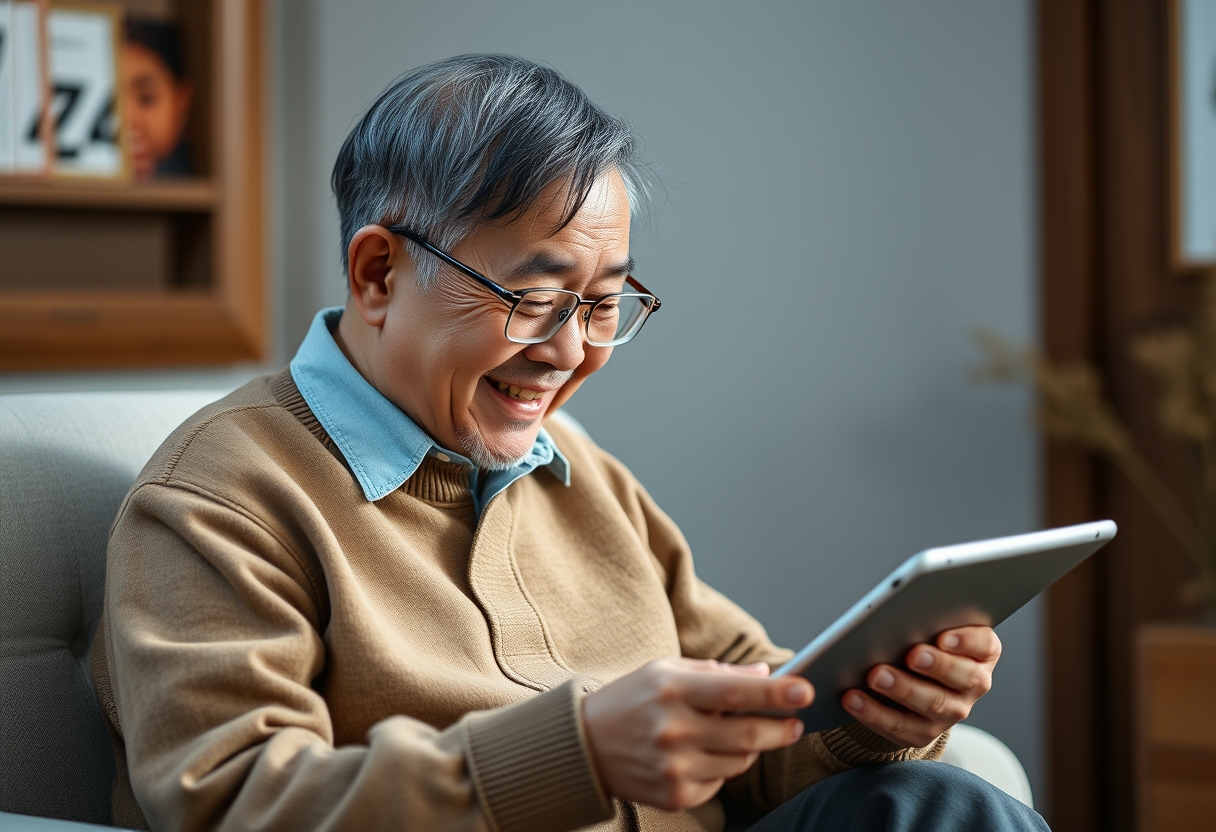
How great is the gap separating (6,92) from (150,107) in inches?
11.5

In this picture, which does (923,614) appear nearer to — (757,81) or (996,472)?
(996,472)

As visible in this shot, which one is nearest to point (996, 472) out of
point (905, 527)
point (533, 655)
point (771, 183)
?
point (905, 527)

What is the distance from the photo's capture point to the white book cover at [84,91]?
247cm

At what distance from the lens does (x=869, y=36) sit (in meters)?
2.50

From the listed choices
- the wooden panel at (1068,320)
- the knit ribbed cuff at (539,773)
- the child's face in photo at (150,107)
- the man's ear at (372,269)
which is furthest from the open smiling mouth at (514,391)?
the child's face in photo at (150,107)

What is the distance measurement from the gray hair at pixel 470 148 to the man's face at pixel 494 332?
17 mm

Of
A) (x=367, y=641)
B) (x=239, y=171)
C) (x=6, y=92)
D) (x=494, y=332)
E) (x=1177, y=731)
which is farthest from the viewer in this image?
(x=239, y=171)

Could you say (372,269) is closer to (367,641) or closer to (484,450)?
(484,450)

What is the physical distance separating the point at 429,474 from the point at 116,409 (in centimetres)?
39

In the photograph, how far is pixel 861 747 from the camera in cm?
116

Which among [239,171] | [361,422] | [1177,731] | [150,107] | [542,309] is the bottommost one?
[1177,731]

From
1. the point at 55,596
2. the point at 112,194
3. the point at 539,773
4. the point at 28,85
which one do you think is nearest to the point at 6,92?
the point at 28,85

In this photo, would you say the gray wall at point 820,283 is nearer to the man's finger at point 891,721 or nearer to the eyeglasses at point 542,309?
the eyeglasses at point 542,309

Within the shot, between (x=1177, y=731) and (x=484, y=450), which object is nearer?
(x=484, y=450)
